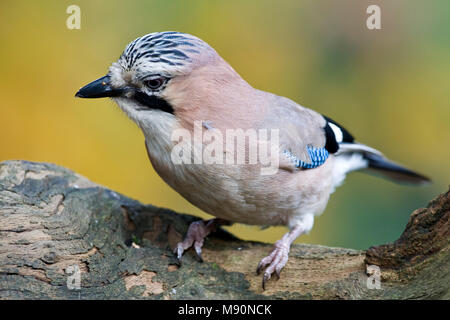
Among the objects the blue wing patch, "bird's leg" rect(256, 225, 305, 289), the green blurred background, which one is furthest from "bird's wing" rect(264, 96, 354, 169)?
the green blurred background

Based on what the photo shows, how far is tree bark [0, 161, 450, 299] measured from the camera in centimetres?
293

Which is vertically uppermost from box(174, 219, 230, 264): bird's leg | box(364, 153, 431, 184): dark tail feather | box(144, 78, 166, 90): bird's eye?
box(144, 78, 166, 90): bird's eye

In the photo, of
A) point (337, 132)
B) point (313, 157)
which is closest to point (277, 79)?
point (337, 132)

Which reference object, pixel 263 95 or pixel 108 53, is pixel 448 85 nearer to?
pixel 263 95

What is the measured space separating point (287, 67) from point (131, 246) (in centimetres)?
304

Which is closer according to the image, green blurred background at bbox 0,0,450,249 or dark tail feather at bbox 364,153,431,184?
dark tail feather at bbox 364,153,431,184

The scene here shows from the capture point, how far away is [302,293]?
3.21 meters

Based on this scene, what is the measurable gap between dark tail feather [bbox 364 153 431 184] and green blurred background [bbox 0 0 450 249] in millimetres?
485

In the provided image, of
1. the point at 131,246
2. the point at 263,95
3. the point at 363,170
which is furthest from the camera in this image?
the point at 363,170

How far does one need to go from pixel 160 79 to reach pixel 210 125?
0.41 metres

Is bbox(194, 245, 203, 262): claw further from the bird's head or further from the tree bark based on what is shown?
the bird's head

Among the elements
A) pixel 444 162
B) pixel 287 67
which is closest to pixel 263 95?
pixel 287 67

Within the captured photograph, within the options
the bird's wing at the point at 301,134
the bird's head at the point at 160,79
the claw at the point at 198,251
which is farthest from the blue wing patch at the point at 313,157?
the claw at the point at 198,251

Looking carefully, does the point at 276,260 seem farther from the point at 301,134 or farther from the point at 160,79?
the point at 160,79
